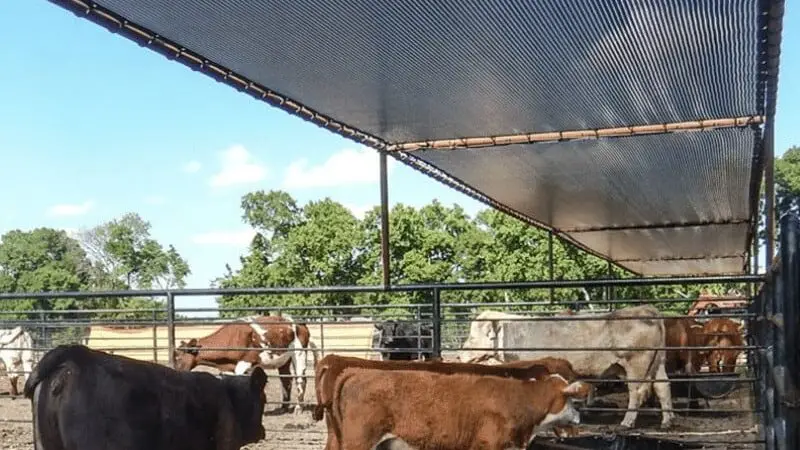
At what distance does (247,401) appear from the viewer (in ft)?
19.3

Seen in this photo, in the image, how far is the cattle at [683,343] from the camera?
1171 centimetres

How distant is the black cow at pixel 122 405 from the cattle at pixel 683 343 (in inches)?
263

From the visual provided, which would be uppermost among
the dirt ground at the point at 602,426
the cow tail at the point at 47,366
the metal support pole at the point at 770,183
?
the metal support pole at the point at 770,183

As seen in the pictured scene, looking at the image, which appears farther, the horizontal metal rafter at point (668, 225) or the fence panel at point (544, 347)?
the horizontal metal rafter at point (668, 225)

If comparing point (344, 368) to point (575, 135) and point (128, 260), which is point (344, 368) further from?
point (128, 260)

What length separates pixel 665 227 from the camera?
12875mm

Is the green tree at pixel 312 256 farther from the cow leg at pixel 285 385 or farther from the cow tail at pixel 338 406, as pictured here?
the cow tail at pixel 338 406

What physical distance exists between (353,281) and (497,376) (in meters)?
36.0

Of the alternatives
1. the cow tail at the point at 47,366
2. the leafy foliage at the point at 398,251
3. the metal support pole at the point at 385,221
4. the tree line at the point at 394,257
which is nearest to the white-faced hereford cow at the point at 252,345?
the metal support pole at the point at 385,221

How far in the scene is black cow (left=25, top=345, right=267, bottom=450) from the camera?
16.5 feet

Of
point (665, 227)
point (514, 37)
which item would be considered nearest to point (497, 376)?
point (514, 37)

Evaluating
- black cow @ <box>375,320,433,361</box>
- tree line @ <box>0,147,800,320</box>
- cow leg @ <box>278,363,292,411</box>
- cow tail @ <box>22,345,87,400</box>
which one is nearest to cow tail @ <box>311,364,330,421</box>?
cow tail @ <box>22,345,87,400</box>

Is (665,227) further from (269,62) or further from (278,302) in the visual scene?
(278,302)

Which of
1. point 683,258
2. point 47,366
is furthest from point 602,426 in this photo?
point 683,258
